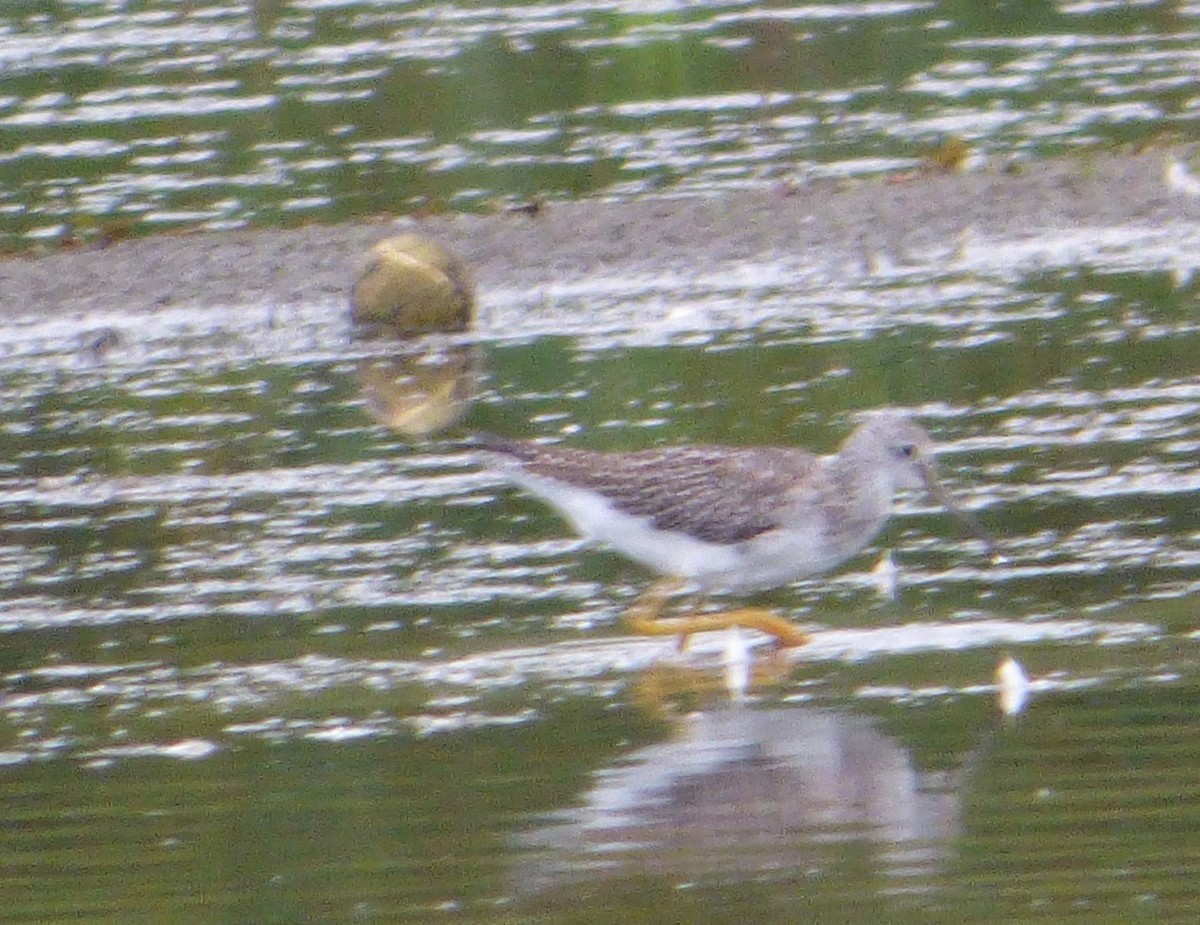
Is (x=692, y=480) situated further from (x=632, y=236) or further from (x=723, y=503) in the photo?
(x=632, y=236)

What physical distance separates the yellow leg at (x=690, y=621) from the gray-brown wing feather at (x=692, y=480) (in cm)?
26

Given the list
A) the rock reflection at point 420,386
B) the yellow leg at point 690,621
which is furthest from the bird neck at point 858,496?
the rock reflection at point 420,386

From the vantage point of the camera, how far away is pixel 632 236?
17969 millimetres

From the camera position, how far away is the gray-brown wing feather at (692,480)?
33.8 ft

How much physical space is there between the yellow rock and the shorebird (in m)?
5.50

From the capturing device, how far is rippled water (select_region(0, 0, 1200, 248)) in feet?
65.7

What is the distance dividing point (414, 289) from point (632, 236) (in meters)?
2.23

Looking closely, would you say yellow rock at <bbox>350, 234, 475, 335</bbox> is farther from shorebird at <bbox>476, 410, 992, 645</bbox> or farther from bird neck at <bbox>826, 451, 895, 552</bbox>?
bird neck at <bbox>826, 451, 895, 552</bbox>

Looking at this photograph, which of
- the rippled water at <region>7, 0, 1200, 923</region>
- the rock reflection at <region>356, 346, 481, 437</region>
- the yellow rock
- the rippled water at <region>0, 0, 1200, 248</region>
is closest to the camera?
the rippled water at <region>7, 0, 1200, 923</region>

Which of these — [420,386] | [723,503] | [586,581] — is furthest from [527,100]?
A: [723,503]

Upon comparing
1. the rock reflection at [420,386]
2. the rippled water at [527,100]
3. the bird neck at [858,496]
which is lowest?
the rippled water at [527,100]

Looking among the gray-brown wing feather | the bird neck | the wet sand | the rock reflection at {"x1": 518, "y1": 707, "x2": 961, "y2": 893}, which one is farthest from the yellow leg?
the wet sand

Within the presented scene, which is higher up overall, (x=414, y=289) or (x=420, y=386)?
(x=414, y=289)

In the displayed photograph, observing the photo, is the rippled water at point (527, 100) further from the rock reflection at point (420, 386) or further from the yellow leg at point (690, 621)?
the yellow leg at point (690, 621)
